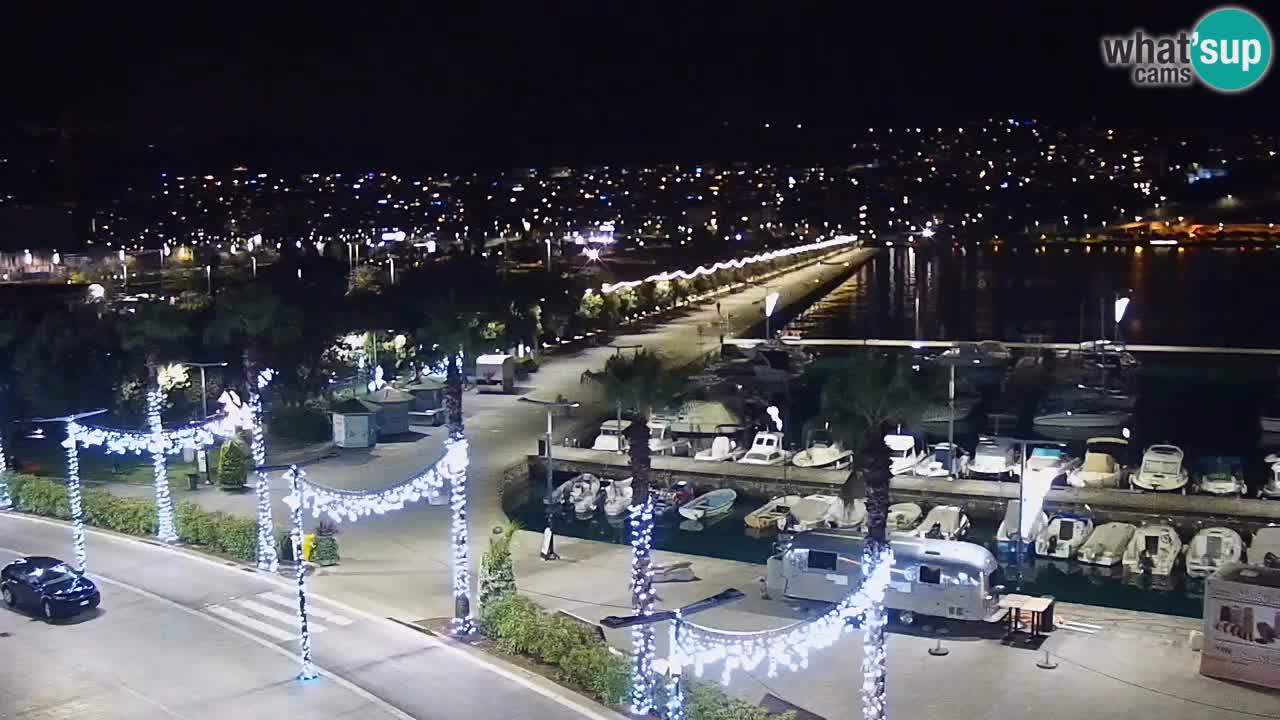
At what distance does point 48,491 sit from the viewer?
1049 inches

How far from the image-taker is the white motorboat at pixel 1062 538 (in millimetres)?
26547

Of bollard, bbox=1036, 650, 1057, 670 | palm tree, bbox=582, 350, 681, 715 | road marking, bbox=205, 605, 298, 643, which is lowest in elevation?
bollard, bbox=1036, 650, 1057, 670

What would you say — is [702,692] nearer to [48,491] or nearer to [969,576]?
[969,576]

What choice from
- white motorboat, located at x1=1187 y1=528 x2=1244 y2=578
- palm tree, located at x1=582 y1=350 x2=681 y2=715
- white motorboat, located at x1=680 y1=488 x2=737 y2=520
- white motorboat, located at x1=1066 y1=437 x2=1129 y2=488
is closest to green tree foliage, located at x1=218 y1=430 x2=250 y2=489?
white motorboat, located at x1=680 y1=488 x2=737 y2=520

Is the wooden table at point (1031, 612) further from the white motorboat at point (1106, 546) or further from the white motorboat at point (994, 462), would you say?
the white motorboat at point (994, 462)

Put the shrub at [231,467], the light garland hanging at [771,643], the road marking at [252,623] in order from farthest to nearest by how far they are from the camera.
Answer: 1. the shrub at [231,467]
2. the road marking at [252,623]
3. the light garland hanging at [771,643]

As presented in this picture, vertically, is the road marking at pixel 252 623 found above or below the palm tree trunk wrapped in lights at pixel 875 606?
below

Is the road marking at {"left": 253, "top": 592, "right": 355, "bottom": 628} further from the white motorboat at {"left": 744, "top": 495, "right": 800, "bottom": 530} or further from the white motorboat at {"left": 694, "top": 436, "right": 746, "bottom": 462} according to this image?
the white motorboat at {"left": 694, "top": 436, "right": 746, "bottom": 462}

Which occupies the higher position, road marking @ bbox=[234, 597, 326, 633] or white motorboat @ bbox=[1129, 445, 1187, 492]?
white motorboat @ bbox=[1129, 445, 1187, 492]

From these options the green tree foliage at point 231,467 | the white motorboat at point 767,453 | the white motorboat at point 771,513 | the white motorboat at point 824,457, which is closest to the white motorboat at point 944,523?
the white motorboat at point 771,513

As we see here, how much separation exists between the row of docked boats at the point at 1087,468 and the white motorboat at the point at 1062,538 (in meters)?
1.96

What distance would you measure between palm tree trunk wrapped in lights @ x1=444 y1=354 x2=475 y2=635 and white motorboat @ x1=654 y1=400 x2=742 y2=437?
17412 millimetres

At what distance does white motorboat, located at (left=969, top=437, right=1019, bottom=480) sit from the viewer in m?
32.2

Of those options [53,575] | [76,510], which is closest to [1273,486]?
[76,510]
